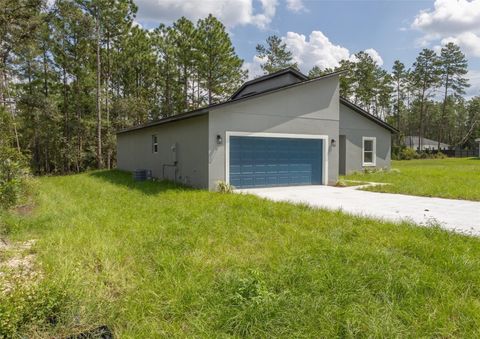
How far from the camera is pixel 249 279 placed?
127 inches

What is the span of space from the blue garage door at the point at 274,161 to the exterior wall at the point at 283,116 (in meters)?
0.41

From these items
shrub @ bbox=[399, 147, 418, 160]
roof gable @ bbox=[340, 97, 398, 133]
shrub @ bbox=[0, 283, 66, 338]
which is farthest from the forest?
shrub @ bbox=[0, 283, 66, 338]

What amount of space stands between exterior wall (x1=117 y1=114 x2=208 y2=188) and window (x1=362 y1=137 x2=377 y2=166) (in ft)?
33.6

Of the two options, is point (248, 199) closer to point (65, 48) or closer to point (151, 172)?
point (151, 172)

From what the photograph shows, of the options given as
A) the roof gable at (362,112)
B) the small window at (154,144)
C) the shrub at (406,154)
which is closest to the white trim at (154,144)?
the small window at (154,144)

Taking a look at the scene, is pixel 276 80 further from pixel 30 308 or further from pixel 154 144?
pixel 30 308

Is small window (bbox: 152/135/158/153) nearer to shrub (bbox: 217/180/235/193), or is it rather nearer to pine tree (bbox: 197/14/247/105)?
shrub (bbox: 217/180/235/193)

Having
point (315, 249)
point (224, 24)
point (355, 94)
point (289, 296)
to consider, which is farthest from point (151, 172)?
point (355, 94)

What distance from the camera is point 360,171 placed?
54.2 ft

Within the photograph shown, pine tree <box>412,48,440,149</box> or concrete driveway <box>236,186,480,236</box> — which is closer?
concrete driveway <box>236,186,480,236</box>

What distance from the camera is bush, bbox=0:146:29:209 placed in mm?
5828

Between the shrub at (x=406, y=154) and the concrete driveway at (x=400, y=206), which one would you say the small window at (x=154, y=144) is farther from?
the shrub at (x=406, y=154)

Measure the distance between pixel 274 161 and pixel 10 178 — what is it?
7884mm

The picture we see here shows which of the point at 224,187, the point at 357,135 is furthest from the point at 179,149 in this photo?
the point at 357,135
